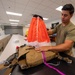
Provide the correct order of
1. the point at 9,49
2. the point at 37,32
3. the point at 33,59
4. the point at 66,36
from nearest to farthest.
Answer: the point at 33,59 → the point at 37,32 → the point at 66,36 → the point at 9,49

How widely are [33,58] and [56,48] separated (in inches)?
11.1

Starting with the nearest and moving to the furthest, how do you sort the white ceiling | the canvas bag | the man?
the canvas bag
the man
the white ceiling

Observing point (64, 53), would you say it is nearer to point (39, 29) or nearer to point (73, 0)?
point (39, 29)

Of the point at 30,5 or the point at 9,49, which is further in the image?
the point at 30,5

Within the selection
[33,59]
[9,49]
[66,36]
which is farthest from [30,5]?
[33,59]

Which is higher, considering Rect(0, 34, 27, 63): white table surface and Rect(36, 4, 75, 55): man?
Rect(36, 4, 75, 55): man

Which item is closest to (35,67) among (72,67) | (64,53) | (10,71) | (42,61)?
(42,61)

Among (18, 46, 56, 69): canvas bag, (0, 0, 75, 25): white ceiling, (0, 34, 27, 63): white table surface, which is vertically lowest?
(0, 34, 27, 63): white table surface

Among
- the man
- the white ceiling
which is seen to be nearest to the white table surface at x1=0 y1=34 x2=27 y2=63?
the man

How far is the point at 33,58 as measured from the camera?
58 cm

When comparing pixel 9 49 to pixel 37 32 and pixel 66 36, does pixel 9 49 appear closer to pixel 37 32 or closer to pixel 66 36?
pixel 37 32

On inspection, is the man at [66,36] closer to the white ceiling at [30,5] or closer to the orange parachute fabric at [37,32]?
the orange parachute fabric at [37,32]

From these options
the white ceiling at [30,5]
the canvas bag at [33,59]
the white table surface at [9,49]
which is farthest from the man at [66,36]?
the white ceiling at [30,5]

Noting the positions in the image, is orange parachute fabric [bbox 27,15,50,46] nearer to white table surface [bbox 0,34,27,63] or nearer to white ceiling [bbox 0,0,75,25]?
white table surface [bbox 0,34,27,63]
